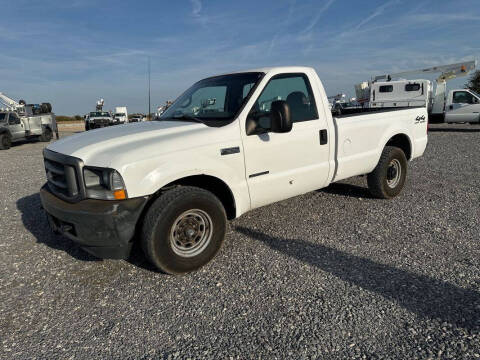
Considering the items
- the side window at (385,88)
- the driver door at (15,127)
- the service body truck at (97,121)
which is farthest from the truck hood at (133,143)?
the service body truck at (97,121)

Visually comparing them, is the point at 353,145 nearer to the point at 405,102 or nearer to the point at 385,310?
the point at 385,310

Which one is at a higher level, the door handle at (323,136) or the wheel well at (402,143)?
the door handle at (323,136)

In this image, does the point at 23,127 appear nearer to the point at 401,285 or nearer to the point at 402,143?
the point at 402,143

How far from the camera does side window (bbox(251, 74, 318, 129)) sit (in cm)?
370

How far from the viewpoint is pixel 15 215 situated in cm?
523

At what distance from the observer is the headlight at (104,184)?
9.10 ft

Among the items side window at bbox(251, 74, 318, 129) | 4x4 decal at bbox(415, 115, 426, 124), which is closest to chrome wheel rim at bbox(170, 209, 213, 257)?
side window at bbox(251, 74, 318, 129)

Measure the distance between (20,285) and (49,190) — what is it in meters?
0.93

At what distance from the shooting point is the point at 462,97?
15.5 m

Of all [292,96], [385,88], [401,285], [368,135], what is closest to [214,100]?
[292,96]

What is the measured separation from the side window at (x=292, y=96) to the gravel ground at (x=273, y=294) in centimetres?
142

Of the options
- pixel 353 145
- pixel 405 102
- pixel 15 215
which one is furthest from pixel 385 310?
pixel 405 102

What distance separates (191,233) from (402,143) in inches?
156

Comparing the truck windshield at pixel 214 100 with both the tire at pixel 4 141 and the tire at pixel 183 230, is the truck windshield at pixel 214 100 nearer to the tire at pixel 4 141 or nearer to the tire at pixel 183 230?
the tire at pixel 183 230
